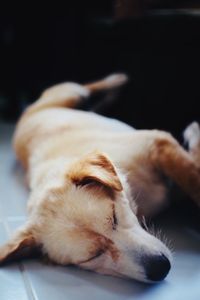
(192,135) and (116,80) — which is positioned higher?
(116,80)

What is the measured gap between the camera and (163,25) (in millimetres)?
2217

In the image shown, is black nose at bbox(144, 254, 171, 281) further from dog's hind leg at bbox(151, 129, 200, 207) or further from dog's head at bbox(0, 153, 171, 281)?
dog's hind leg at bbox(151, 129, 200, 207)

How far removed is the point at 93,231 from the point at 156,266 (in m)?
0.20

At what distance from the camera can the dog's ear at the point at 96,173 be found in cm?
146

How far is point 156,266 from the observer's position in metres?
1.41

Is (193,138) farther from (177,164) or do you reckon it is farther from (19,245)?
(19,245)

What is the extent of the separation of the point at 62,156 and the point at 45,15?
1568 mm

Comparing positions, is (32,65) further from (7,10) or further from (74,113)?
(74,113)

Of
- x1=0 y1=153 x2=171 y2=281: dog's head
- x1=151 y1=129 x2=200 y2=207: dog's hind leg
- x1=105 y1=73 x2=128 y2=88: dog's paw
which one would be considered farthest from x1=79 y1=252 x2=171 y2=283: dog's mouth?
x1=105 y1=73 x2=128 y2=88: dog's paw

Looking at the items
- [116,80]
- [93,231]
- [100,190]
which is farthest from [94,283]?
[116,80]

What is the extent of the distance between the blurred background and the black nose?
3.07 feet

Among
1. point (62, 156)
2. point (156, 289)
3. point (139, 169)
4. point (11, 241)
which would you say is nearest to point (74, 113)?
point (62, 156)

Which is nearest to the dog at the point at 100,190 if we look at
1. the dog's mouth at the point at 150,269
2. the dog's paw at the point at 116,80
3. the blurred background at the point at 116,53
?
the dog's mouth at the point at 150,269

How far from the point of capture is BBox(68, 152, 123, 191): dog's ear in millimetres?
1461
